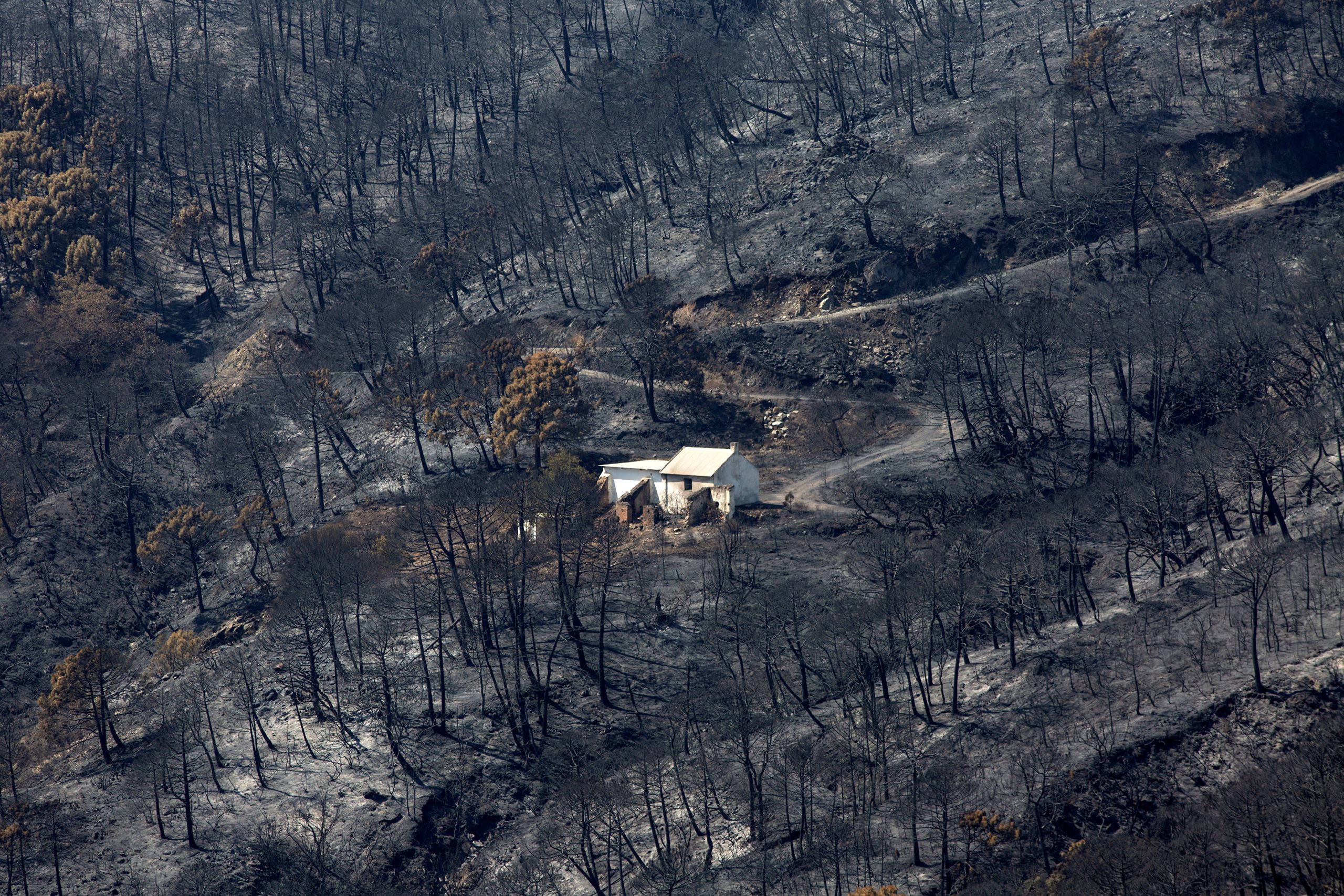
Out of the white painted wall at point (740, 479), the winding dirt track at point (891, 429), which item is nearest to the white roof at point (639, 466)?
the white painted wall at point (740, 479)

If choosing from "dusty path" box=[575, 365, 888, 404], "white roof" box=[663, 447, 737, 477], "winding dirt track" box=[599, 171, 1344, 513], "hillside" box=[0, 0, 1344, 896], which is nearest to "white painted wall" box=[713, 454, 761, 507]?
"white roof" box=[663, 447, 737, 477]

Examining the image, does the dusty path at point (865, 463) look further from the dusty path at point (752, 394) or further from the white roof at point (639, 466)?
the white roof at point (639, 466)

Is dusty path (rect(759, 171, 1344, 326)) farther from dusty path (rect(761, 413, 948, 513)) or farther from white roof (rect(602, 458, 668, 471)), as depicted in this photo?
white roof (rect(602, 458, 668, 471))

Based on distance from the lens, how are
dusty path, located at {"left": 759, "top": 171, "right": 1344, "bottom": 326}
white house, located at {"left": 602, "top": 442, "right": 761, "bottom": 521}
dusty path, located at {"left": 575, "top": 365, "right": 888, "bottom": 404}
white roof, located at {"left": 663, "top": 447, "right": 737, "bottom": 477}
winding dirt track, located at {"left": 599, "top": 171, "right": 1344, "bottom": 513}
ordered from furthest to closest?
dusty path, located at {"left": 759, "top": 171, "right": 1344, "bottom": 326} < dusty path, located at {"left": 575, "top": 365, "right": 888, "bottom": 404} < winding dirt track, located at {"left": 599, "top": 171, "right": 1344, "bottom": 513} < white roof, located at {"left": 663, "top": 447, "right": 737, "bottom": 477} < white house, located at {"left": 602, "top": 442, "right": 761, "bottom": 521}

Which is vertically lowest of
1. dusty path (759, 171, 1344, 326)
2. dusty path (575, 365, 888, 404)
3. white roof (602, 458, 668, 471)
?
white roof (602, 458, 668, 471)

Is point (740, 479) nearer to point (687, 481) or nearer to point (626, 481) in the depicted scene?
point (687, 481)

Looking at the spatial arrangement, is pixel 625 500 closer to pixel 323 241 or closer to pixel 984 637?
pixel 984 637

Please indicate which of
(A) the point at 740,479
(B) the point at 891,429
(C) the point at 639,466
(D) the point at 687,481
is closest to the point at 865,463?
(B) the point at 891,429
